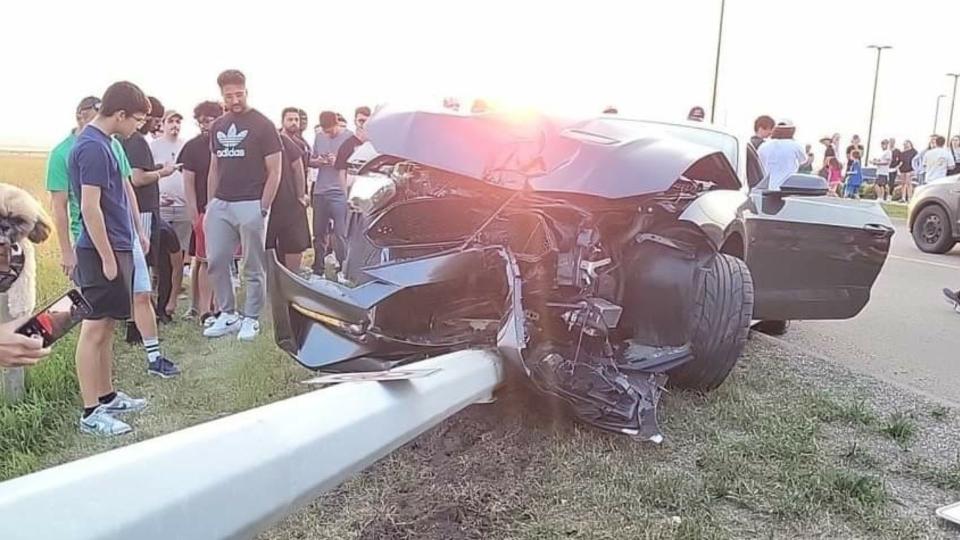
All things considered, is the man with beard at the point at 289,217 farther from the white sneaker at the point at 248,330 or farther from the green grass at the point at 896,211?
the green grass at the point at 896,211

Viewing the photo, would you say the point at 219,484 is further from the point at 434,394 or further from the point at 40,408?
the point at 40,408

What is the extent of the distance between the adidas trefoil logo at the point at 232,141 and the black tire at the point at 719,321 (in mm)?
3315

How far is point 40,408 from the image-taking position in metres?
3.92

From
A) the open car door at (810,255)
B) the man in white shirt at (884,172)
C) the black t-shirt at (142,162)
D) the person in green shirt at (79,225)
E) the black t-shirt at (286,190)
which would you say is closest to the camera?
the person in green shirt at (79,225)

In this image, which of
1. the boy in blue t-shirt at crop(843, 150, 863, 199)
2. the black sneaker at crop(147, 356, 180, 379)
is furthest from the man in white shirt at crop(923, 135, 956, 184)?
the black sneaker at crop(147, 356, 180, 379)

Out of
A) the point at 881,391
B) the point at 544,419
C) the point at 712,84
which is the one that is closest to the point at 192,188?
the point at 544,419

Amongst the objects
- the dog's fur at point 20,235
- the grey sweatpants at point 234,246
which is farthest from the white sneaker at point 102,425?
the grey sweatpants at point 234,246

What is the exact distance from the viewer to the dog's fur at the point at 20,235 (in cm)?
276

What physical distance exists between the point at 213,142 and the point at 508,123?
2.80 metres

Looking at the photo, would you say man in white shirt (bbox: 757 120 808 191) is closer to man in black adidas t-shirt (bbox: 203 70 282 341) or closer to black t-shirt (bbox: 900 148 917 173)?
man in black adidas t-shirt (bbox: 203 70 282 341)

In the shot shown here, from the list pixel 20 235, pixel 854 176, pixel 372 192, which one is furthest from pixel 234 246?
pixel 854 176

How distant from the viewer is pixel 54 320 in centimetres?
246

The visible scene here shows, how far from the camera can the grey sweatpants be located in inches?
219

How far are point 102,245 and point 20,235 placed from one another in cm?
95
